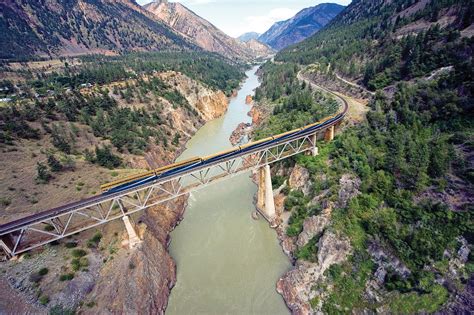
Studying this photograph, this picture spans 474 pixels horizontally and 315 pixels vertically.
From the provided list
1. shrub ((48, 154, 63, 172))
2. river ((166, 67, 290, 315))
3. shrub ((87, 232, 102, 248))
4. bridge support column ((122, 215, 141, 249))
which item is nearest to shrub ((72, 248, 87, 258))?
shrub ((87, 232, 102, 248))

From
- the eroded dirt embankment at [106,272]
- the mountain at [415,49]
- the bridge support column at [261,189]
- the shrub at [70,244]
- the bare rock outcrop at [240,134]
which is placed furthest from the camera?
the bare rock outcrop at [240,134]

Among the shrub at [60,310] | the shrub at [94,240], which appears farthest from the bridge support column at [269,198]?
the shrub at [60,310]

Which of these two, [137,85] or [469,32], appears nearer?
[469,32]

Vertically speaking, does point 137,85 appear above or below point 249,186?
above

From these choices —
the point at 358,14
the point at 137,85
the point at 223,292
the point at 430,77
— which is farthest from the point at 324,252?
the point at 358,14

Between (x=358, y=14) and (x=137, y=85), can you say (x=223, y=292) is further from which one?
(x=358, y=14)

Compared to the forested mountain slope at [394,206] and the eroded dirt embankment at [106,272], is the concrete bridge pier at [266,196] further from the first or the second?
the eroded dirt embankment at [106,272]
